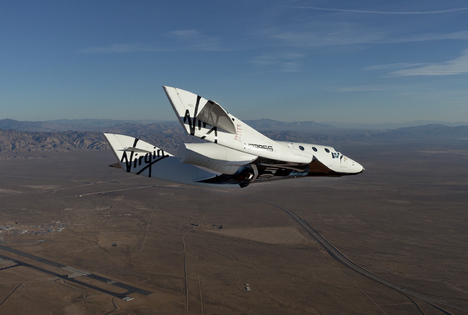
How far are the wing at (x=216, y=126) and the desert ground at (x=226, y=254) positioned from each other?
4.23 meters

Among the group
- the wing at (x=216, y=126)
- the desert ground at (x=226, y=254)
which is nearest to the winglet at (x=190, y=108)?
the wing at (x=216, y=126)

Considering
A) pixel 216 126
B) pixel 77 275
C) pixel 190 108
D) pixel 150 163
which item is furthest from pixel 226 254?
pixel 190 108

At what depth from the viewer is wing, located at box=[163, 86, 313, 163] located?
1658 cm

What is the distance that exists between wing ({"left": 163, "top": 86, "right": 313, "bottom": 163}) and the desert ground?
13.9 ft

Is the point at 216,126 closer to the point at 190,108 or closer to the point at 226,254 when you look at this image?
the point at 190,108

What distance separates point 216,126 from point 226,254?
68178 mm

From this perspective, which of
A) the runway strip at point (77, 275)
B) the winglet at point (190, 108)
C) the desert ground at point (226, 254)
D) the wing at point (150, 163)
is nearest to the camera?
the winglet at point (190, 108)

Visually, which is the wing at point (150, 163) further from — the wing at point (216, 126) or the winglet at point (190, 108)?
the winglet at point (190, 108)

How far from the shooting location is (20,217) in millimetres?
114625

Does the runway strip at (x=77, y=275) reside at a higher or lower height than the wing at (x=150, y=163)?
lower

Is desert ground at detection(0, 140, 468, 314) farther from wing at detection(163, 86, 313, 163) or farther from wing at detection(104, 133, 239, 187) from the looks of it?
wing at detection(163, 86, 313, 163)

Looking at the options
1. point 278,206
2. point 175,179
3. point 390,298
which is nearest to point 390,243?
point 390,298

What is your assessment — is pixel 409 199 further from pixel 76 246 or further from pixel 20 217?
pixel 20 217

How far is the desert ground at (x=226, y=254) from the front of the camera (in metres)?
59.1
